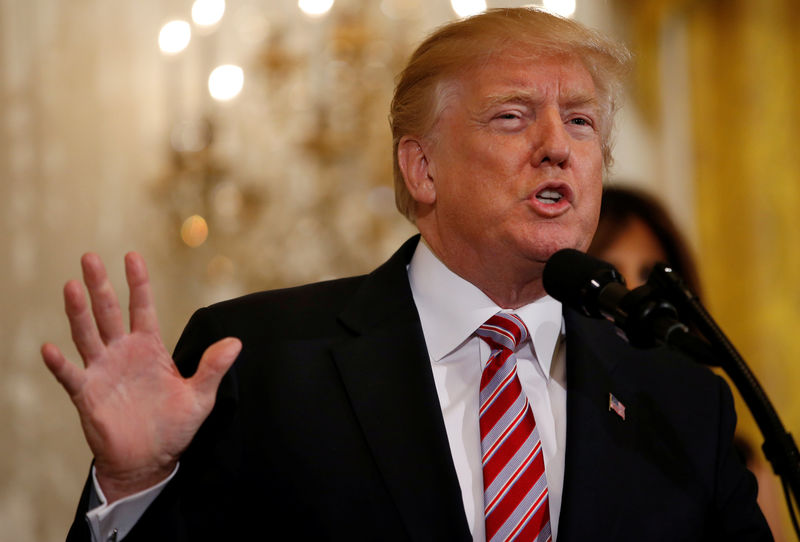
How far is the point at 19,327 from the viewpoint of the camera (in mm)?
3758

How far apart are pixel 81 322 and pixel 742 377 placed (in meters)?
0.88

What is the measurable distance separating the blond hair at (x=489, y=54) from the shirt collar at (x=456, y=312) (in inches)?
8.8

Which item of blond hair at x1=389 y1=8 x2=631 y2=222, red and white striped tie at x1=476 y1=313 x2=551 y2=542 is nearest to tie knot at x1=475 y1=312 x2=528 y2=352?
red and white striped tie at x1=476 y1=313 x2=551 y2=542

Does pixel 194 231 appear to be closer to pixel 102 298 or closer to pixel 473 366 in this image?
pixel 473 366

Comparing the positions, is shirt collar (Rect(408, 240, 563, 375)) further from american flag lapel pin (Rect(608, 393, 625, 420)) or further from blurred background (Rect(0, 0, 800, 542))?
blurred background (Rect(0, 0, 800, 542))

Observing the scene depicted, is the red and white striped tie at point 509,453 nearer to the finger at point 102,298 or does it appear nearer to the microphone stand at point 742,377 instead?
the microphone stand at point 742,377

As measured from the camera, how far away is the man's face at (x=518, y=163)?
1.55 m

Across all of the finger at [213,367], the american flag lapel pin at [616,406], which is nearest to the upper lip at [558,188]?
the american flag lapel pin at [616,406]

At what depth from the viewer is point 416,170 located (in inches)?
69.8

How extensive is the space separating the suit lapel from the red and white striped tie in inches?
2.9

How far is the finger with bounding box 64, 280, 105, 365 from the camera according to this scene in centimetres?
117

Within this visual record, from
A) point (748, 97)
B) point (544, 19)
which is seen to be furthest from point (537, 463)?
point (748, 97)

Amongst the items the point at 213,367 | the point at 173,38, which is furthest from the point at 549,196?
the point at 173,38

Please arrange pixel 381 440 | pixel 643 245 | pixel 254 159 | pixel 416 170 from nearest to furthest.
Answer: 1. pixel 381 440
2. pixel 416 170
3. pixel 643 245
4. pixel 254 159
